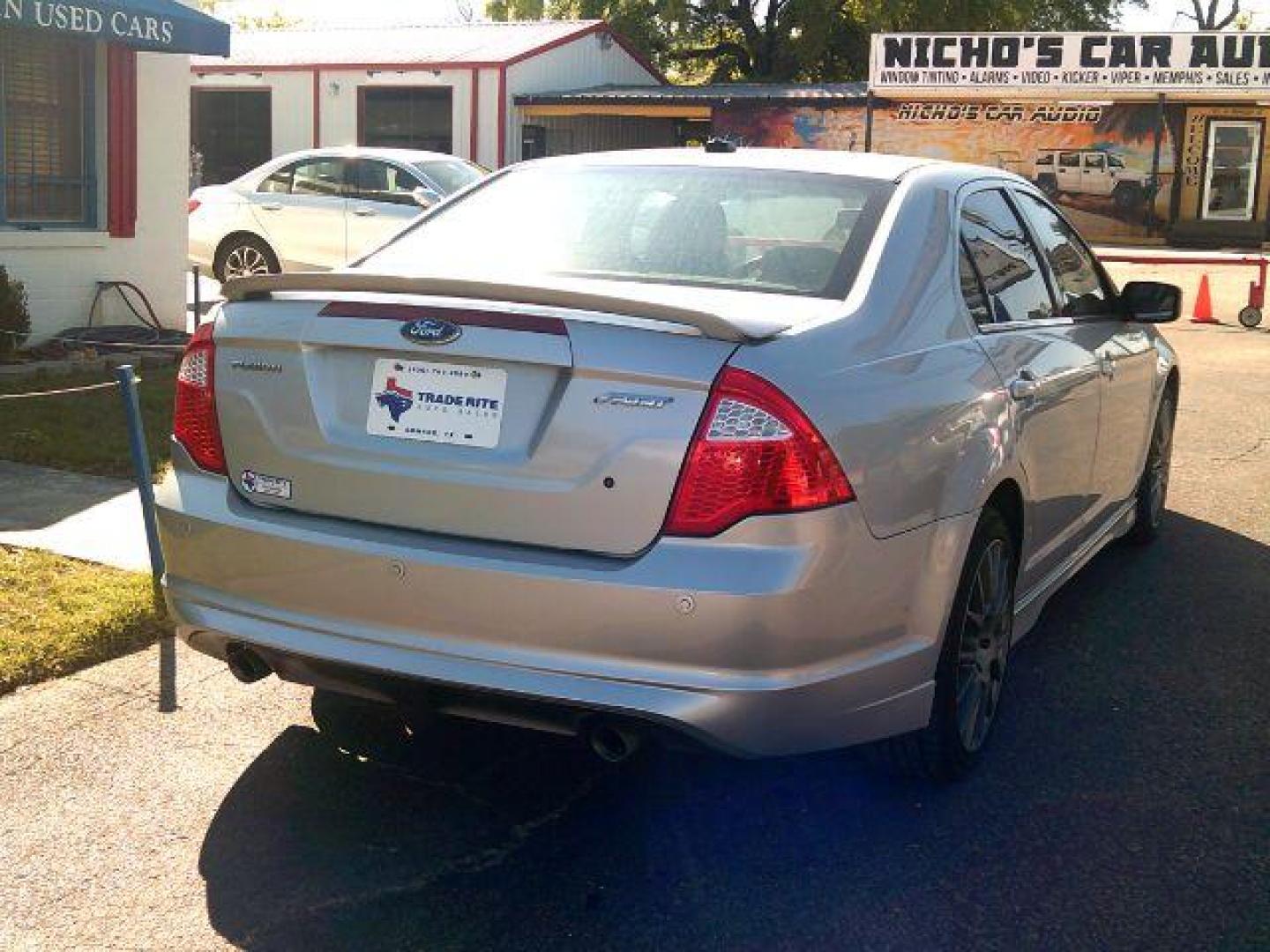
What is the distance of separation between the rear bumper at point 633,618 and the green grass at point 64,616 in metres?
1.41

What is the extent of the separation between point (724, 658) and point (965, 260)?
→ 5.72ft

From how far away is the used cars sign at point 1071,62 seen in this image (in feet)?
103

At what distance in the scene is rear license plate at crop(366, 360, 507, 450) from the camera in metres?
3.37

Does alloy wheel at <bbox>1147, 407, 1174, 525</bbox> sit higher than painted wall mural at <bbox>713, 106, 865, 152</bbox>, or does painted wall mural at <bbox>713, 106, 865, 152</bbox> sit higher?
painted wall mural at <bbox>713, 106, 865, 152</bbox>

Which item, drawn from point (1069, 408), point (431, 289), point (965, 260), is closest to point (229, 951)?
point (431, 289)

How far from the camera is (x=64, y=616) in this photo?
5.12 metres

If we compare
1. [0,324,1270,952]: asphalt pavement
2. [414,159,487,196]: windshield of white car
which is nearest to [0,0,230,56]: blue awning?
[414,159,487,196]: windshield of white car

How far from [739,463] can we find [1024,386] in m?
1.52

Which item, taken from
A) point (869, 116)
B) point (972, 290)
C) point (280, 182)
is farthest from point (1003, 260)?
point (869, 116)

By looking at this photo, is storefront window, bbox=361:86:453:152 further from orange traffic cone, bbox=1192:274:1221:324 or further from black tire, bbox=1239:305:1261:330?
black tire, bbox=1239:305:1261:330

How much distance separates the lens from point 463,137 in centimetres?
3300

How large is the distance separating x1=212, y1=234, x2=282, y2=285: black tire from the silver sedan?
39.2ft

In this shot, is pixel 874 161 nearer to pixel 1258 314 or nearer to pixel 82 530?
pixel 82 530

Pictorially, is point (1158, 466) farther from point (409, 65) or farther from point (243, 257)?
point (409, 65)
